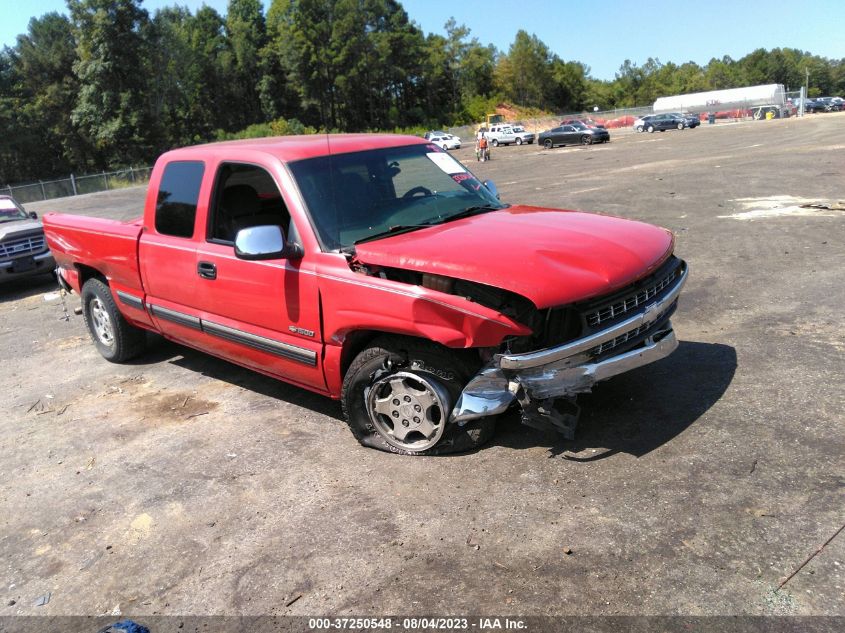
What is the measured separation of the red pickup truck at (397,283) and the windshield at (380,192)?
0.01 metres

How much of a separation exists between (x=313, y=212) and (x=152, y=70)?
237 ft

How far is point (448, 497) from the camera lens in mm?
3553

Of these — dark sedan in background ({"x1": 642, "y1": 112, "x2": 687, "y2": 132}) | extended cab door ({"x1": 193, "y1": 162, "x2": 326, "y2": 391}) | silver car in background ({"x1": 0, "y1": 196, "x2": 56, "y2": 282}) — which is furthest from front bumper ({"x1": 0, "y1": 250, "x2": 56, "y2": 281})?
dark sedan in background ({"x1": 642, "y1": 112, "x2": 687, "y2": 132})

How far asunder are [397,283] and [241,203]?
76.1 inches

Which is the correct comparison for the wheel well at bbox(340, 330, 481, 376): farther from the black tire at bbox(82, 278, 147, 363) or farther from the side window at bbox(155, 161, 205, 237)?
the black tire at bbox(82, 278, 147, 363)

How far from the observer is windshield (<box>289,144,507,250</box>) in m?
4.23

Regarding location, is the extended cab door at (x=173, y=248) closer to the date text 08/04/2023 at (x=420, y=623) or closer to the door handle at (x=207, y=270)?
the door handle at (x=207, y=270)

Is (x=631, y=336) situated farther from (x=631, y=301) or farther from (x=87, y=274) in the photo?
(x=87, y=274)

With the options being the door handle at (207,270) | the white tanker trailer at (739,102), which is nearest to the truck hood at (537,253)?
the door handle at (207,270)

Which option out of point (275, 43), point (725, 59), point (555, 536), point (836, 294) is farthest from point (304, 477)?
point (725, 59)

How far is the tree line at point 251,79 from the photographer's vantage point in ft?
212

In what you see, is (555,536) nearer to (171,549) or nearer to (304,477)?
(304,477)

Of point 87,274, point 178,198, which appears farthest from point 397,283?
point 87,274

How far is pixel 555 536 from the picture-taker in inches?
123
